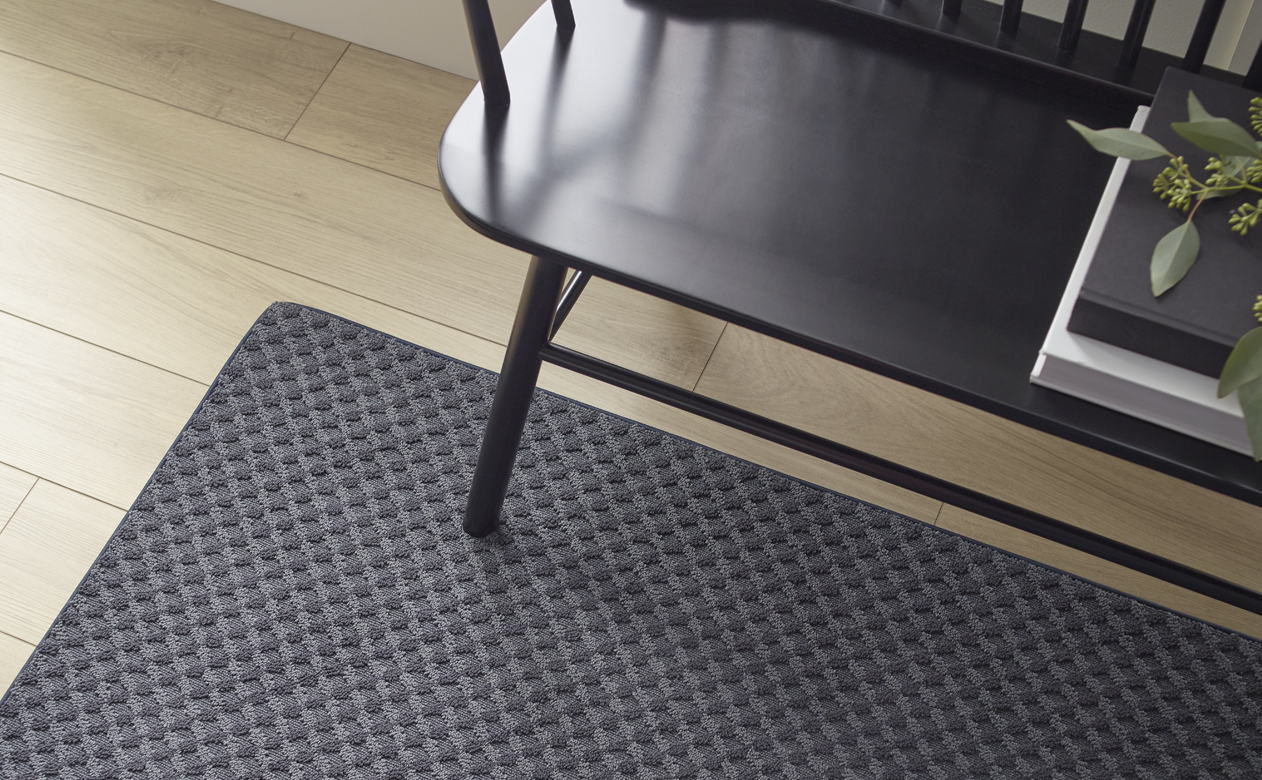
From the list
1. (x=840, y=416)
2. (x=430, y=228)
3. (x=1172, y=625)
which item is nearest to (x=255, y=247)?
(x=430, y=228)

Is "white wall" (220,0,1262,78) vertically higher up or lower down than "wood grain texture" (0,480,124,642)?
higher up

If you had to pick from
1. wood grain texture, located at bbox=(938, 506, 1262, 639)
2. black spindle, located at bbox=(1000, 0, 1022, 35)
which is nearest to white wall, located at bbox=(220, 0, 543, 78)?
black spindle, located at bbox=(1000, 0, 1022, 35)

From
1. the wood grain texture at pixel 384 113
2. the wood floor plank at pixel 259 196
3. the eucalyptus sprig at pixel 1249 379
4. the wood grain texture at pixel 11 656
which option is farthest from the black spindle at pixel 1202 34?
the wood grain texture at pixel 11 656

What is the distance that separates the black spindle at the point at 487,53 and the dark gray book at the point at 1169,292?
44 cm

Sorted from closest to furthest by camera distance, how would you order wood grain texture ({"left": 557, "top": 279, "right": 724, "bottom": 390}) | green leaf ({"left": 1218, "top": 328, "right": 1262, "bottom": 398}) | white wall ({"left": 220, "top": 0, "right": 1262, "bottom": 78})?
green leaf ({"left": 1218, "top": 328, "right": 1262, "bottom": 398}) < wood grain texture ({"left": 557, "top": 279, "right": 724, "bottom": 390}) < white wall ({"left": 220, "top": 0, "right": 1262, "bottom": 78})

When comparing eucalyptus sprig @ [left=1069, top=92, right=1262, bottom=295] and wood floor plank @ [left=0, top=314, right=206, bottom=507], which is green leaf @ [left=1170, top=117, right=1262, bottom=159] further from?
wood floor plank @ [left=0, top=314, right=206, bottom=507]

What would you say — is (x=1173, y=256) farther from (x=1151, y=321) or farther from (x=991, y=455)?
(x=991, y=455)

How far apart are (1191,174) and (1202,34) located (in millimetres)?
178

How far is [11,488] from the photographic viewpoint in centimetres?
121

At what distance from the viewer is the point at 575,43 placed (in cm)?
91

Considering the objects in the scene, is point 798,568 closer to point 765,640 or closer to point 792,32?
point 765,640

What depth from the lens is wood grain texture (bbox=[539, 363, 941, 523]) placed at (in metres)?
1.23

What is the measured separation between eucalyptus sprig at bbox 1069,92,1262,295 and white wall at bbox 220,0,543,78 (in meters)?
0.93

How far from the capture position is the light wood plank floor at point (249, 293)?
3.94 ft
